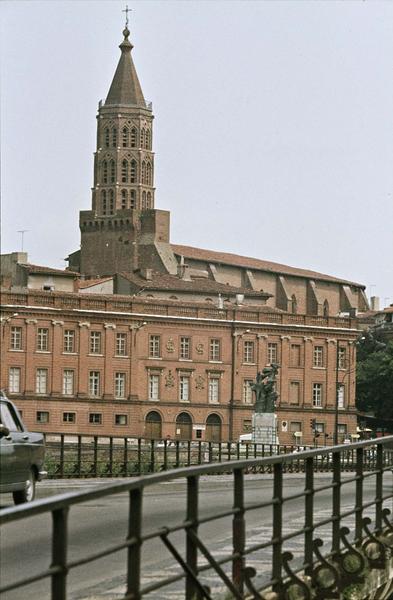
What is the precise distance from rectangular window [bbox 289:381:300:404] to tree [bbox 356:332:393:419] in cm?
994

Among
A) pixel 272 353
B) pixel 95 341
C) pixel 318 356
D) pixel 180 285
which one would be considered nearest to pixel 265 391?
pixel 95 341

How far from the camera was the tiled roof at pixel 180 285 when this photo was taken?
A: 136 m

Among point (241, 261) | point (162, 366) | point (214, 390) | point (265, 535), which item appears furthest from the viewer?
point (241, 261)

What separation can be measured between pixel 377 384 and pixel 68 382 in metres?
32.4

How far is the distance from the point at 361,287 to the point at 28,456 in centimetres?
16360

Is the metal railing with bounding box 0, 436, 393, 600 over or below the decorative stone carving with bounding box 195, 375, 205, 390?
over

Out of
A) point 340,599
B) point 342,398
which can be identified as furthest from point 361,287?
point 340,599

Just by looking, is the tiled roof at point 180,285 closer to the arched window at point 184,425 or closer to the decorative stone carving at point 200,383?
the decorative stone carving at point 200,383

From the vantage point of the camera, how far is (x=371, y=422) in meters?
143

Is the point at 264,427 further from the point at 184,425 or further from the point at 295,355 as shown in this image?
the point at 295,355

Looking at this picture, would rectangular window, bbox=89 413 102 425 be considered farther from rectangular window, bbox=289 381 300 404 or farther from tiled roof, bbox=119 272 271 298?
tiled roof, bbox=119 272 271 298

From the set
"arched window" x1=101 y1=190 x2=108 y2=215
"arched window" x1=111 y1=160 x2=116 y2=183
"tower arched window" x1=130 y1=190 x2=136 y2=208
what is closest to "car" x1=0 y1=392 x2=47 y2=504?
"arched window" x1=101 y1=190 x2=108 y2=215

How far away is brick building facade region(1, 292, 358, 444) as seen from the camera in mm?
118750

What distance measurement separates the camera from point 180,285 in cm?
13750
